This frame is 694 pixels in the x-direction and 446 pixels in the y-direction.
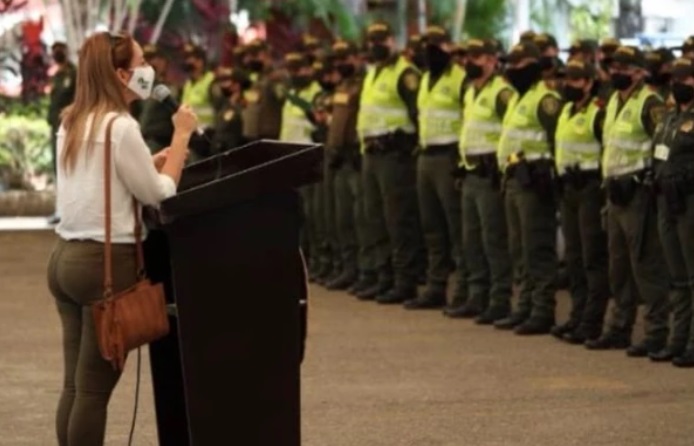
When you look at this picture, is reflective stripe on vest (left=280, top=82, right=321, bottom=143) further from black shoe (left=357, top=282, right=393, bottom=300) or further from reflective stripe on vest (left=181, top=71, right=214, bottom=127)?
reflective stripe on vest (left=181, top=71, right=214, bottom=127)

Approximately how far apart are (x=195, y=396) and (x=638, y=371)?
221 inches

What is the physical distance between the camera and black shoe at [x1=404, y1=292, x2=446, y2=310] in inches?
634

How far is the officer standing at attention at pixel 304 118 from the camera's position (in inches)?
702

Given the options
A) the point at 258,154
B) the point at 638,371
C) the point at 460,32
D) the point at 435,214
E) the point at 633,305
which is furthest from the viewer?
the point at 460,32

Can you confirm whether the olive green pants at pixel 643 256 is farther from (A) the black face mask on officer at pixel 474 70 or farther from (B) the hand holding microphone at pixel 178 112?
(B) the hand holding microphone at pixel 178 112

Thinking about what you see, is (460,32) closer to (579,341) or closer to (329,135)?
(329,135)

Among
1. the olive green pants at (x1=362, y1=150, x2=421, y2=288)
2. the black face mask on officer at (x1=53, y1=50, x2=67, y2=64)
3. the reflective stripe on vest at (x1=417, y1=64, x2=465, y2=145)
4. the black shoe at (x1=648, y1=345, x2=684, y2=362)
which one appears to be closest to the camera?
the black shoe at (x1=648, y1=345, x2=684, y2=362)

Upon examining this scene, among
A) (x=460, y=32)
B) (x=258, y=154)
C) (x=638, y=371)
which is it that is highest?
(x=460, y=32)

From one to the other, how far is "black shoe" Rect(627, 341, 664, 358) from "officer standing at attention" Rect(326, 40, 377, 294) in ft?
13.7

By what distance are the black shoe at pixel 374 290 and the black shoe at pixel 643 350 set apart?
3.85 meters

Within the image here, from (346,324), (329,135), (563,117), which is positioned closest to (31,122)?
(329,135)

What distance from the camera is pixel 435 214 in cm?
1605

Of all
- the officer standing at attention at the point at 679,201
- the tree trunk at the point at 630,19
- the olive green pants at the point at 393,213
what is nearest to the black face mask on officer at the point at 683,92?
the officer standing at attention at the point at 679,201

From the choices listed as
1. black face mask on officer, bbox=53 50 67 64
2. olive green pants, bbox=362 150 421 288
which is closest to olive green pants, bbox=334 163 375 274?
olive green pants, bbox=362 150 421 288
